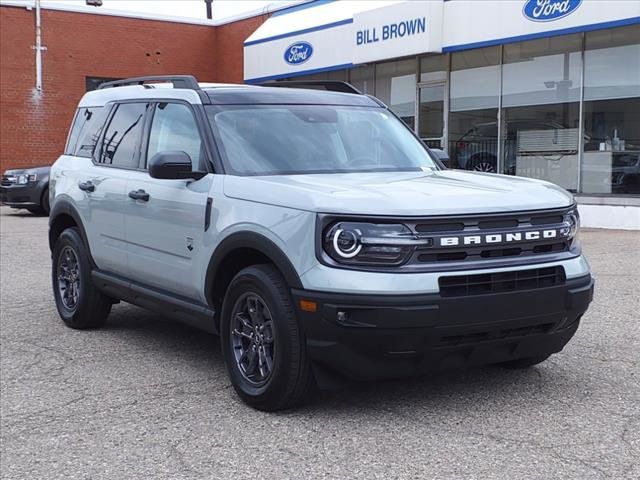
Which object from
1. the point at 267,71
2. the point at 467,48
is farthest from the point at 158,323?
the point at 267,71

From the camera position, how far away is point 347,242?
4043 millimetres

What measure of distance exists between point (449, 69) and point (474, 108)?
48.5 inches

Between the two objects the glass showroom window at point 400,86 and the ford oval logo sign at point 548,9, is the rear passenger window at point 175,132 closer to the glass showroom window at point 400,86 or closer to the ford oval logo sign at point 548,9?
the ford oval logo sign at point 548,9

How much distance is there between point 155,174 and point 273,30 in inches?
715

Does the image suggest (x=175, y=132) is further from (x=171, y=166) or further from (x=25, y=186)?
(x=25, y=186)

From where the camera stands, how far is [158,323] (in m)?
7.05

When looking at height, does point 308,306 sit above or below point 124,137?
below

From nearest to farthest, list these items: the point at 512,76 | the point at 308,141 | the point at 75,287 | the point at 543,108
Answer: the point at 308,141 → the point at 75,287 → the point at 543,108 → the point at 512,76

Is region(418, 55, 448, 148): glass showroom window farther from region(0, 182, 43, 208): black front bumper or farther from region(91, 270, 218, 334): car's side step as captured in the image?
region(91, 270, 218, 334): car's side step

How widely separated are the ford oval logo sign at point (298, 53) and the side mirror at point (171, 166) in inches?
628

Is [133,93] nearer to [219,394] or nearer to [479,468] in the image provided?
[219,394]

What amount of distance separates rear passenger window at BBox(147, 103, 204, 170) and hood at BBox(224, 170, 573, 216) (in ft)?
1.89

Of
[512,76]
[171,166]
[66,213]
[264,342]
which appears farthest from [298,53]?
[264,342]

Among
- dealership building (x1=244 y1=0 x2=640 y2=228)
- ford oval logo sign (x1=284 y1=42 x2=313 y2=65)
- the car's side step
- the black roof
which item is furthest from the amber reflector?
ford oval logo sign (x1=284 y1=42 x2=313 y2=65)
